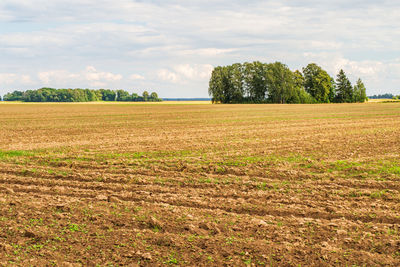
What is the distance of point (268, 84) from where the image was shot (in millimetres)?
107062

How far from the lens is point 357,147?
1596 cm

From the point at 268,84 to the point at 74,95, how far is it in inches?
3479

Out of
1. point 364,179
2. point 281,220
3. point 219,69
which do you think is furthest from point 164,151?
point 219,69

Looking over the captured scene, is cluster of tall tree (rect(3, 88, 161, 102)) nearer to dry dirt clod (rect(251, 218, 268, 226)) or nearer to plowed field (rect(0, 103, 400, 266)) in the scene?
plowed field (rect(0, 103, 400, 266))

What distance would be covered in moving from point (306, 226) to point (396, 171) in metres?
5.70

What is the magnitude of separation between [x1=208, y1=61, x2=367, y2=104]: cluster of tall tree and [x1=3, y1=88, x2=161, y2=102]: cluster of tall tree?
58781 mm

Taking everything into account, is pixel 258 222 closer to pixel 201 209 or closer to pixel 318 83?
pixel 201 209

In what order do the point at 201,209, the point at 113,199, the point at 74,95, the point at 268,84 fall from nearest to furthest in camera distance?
the point at 201,209 → the point at 113,199 → the point at 268,84 → the point at 74,95

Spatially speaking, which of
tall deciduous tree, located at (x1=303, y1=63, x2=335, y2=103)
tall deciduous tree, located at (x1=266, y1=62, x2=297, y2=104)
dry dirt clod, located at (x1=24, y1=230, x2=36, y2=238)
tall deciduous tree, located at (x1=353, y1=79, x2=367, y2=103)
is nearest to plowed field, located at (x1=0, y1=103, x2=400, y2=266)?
dry dirt clod, located at (x1=24, y1=230, x2=36, y2=238)

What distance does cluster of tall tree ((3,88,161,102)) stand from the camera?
15600cm

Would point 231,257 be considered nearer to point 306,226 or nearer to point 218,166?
point 306,226

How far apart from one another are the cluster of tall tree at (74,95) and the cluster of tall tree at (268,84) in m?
58.8

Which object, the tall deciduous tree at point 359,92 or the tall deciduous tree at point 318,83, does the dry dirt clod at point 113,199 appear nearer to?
the tall deciduous tree at point 318,83

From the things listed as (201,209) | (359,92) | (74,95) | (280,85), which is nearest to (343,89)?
(359,92)
